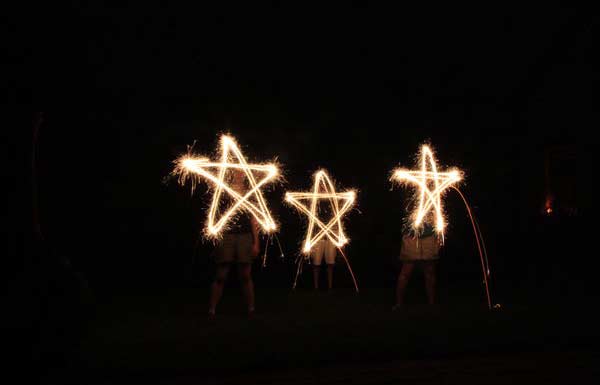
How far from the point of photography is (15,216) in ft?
14.1

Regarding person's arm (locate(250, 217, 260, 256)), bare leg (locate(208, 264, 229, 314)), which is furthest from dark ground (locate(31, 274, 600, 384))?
person's arm (locate(250, 217, 260, 256))

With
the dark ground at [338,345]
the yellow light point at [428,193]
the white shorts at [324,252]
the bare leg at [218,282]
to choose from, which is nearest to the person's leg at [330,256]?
the white shorts at [324,252]

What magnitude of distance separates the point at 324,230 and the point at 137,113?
4.19 m

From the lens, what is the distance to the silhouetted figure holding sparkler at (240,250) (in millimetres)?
8227

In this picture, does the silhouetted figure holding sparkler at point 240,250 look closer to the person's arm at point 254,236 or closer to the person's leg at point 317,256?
the person's arm at point 254,236

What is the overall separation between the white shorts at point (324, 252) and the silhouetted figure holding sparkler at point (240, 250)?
12.2 feet

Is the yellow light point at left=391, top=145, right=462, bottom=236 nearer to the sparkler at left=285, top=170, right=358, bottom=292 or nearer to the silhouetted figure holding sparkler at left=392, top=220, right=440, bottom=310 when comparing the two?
the silhouetted figure holding sparkler at left=392, top=220, right=440, bottom=310

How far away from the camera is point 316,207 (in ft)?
40.5

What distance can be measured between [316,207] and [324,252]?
86 cm

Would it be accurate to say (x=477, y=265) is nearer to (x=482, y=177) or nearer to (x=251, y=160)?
(x=482, y=177)

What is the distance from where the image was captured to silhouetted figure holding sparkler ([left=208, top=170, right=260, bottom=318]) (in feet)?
27.0

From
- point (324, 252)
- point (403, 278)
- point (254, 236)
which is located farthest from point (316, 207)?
point (254, 236)

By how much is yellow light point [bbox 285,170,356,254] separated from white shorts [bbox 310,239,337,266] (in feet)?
0.41

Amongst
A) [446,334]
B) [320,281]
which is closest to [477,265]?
[320,281]
